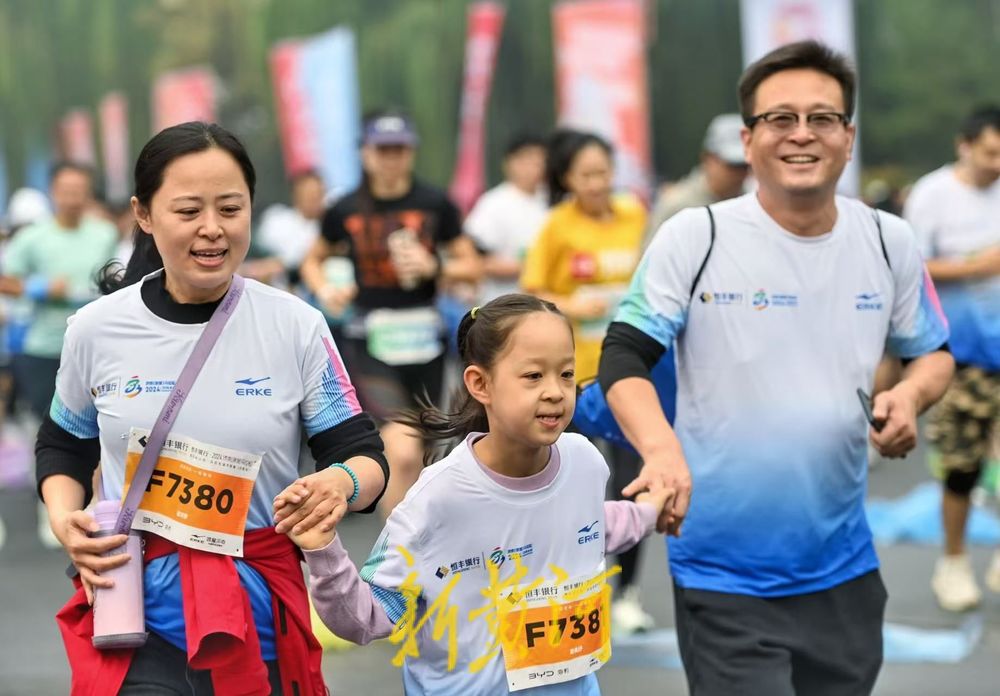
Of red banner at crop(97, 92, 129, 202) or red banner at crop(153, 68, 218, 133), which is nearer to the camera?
red banner at crop(153, 68, 218, 133)

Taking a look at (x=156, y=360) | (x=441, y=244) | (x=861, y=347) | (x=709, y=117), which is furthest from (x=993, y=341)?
(x=709, y=117)

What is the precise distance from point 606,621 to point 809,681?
0.68 m

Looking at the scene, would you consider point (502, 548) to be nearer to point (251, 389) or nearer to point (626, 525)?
point (626, 525)

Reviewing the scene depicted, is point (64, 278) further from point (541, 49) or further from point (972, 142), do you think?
point (541, 49)

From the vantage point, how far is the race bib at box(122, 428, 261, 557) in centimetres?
328

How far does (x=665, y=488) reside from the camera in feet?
11.6

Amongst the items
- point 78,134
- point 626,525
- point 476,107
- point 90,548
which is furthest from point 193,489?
point 78,134

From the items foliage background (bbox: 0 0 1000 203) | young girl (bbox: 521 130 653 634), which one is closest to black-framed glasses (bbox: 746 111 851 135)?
young girl (bbox: 521 130 653 634)

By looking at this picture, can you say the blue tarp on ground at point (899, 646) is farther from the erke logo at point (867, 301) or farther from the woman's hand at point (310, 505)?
the woman's hand at point (310, 505)

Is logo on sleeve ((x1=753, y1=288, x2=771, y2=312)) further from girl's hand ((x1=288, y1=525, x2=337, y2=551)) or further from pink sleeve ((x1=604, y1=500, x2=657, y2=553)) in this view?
girl's hand ((x1=288, y1=525, x2=337, y2=551))

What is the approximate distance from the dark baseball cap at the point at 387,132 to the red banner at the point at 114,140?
21441 mm

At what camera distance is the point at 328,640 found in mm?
6566

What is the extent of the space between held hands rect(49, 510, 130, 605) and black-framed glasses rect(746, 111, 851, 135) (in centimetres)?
181

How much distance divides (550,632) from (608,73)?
14.4m
